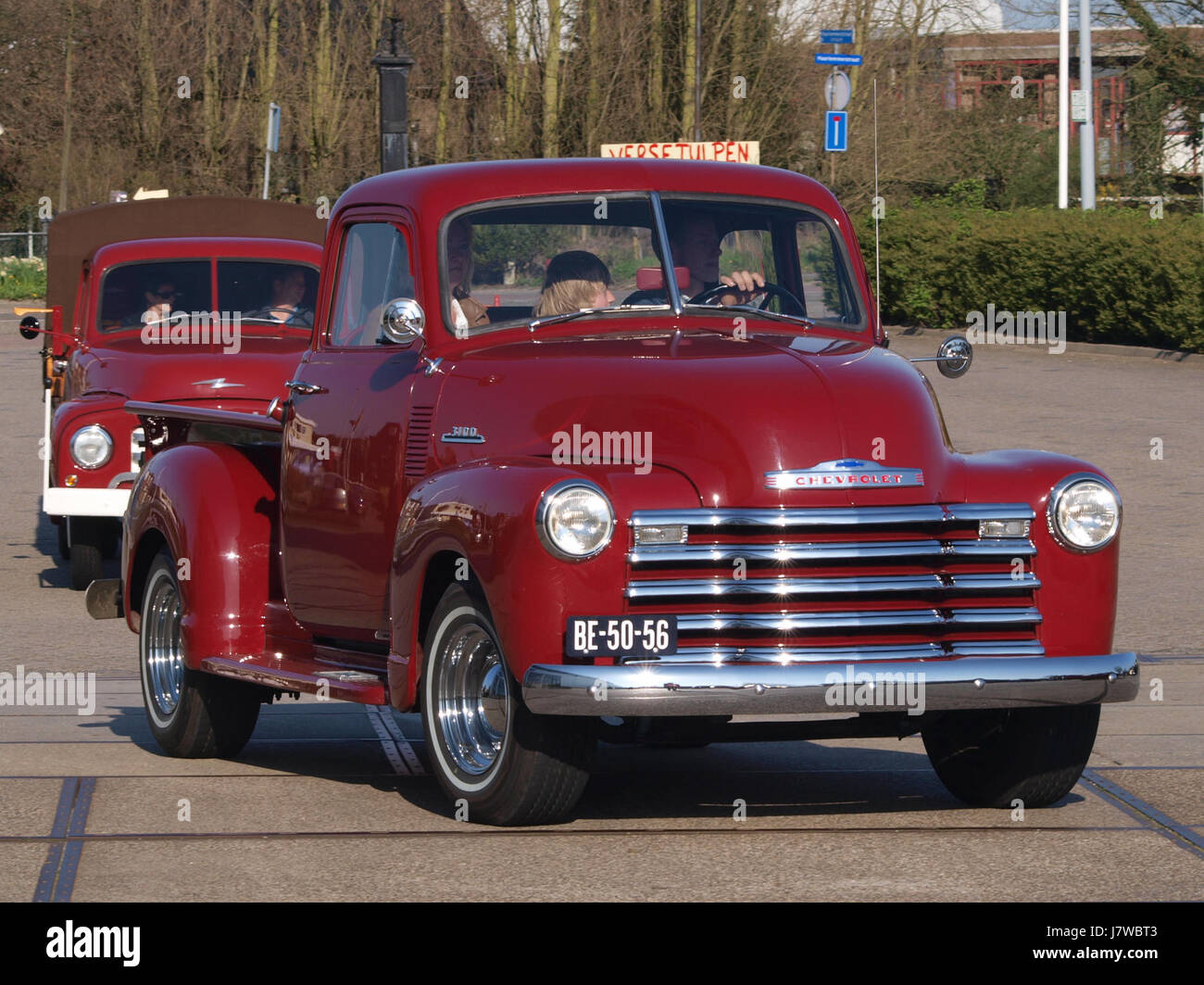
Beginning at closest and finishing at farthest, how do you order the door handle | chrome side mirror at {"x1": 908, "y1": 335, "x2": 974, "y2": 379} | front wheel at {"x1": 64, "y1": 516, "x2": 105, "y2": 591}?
chrome side mirror at {"x1": 908, "y1": 335, "x2": 974, "y2": 379} < the door handle < front wheel at {"x1": 64, "y1": 516, "x2": 105, "y2": 591}

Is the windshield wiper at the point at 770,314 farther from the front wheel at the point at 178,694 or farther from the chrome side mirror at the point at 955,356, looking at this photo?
the front wheel at the point at 178,694

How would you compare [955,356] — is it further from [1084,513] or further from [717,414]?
[717,414]

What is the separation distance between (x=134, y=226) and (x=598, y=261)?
1119 centimetres

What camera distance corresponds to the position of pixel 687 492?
A: 5910mm

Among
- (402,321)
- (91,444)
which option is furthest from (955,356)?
(91,444)

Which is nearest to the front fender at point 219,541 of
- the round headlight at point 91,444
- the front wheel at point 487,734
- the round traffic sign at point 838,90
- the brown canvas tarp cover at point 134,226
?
the front wheel at point 487,734

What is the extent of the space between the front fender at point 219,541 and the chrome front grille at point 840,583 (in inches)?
95.8

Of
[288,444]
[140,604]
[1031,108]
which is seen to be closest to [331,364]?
[288,444]

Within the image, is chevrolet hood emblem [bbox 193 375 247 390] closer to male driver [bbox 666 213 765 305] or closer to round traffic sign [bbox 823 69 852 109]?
male driver [bbox 666 213 765 305]

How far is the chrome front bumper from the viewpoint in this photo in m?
5.61

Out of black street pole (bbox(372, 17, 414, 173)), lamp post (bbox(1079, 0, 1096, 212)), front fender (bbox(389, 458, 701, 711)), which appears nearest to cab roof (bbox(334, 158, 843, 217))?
front fender (bbox(389, 458, 701, 711))

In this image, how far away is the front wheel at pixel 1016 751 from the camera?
6527 mm

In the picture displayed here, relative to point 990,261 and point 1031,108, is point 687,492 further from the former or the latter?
point 1031,108

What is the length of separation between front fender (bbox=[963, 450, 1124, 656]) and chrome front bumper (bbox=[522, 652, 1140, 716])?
200mm
